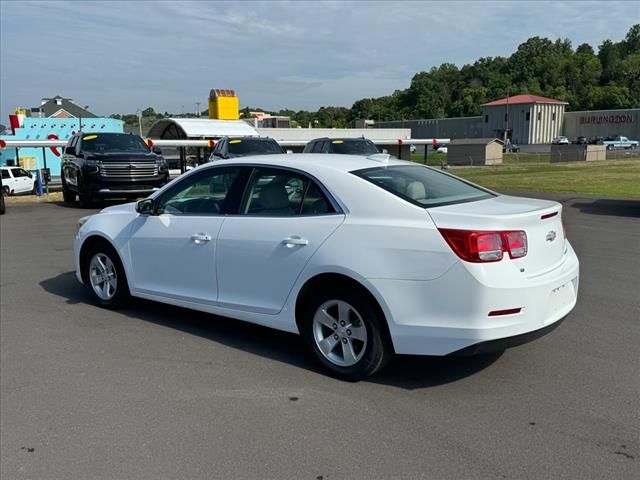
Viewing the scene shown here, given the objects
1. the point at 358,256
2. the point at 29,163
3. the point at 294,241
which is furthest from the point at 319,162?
the point at 29,163

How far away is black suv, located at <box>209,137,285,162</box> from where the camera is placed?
16844 millimetres

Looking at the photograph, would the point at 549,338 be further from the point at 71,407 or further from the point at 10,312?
the point at 10,312

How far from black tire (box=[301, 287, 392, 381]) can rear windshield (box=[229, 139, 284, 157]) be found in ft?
41.6

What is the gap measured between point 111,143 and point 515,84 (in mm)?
153257

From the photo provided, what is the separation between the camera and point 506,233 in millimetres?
3922

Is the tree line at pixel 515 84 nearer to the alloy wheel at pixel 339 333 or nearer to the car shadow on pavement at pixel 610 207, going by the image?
the car shadow on pavement at pixel 610 207

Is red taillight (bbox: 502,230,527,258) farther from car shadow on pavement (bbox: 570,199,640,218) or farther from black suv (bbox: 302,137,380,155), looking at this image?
black suv (bbox: 302,137,380,155)

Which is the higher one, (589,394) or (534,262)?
(534,262)

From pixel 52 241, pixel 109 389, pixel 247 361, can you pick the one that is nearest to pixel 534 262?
pixel 247 361

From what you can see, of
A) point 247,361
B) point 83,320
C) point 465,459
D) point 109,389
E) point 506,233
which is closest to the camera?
point 465,459

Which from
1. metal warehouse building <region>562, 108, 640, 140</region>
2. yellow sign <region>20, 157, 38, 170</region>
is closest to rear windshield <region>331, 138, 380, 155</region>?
yellow sign <region>20, 157, 38, 170</region>

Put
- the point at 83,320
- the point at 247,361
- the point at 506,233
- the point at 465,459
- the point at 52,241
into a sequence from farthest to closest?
the point at 52,241
the point at 83,320
the point at 247,361
the point at 506,233
the point at 465,459

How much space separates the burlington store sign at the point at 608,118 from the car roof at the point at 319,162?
324 feet

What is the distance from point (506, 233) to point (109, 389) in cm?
300
